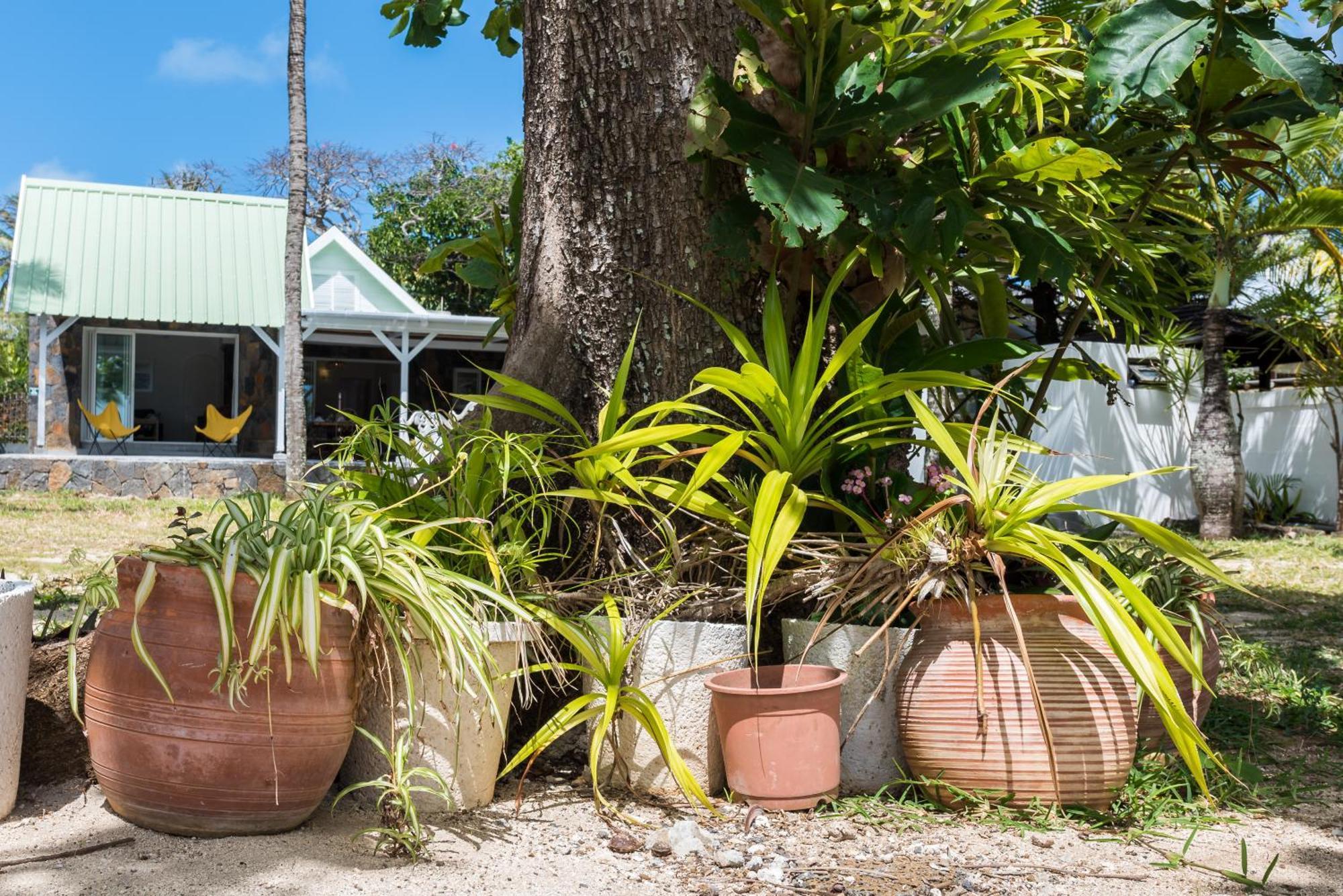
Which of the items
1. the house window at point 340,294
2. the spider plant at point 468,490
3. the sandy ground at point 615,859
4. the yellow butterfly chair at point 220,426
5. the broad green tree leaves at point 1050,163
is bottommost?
the sandy ground at point 615,859

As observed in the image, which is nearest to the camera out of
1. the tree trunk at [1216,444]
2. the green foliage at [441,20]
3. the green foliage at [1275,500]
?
the green foliage at [441,20]

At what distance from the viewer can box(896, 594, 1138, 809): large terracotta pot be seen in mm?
2621

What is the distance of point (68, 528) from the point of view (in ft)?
30.1

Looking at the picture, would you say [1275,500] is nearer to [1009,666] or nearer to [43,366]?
[1009,666]

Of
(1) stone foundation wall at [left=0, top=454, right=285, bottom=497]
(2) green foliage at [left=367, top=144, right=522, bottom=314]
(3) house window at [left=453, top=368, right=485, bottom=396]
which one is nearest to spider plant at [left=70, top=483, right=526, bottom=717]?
(1) stone foundation wall at [left=0, top=454, right=285, bottom=497]

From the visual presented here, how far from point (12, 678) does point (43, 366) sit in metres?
14.2

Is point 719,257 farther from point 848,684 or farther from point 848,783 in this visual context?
point 848,783

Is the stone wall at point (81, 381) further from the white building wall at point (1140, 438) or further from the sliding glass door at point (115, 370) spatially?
the white building wall at point (1140, 438)

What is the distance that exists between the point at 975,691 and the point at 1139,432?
39.8 ft

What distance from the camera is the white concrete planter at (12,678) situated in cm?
230

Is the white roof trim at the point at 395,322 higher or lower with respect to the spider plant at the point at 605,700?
higher

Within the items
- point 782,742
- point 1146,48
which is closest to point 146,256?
point 782,742

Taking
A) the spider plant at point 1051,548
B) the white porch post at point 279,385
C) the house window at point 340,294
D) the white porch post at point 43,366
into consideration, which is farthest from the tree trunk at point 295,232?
the spider plant at point 1051,548

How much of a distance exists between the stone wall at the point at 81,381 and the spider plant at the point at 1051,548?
1513 cm
